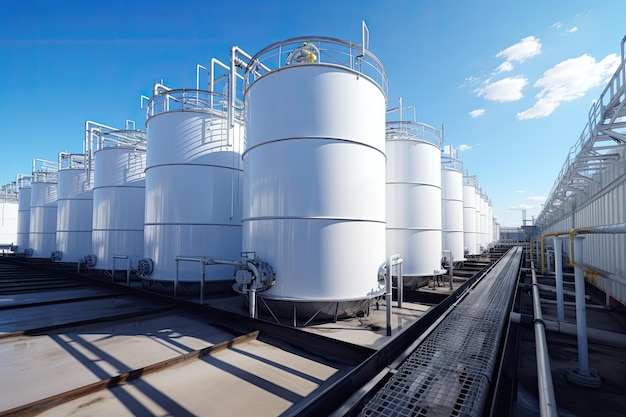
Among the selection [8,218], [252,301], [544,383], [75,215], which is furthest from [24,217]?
[544,383]

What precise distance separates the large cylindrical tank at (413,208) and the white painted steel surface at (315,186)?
3.72m

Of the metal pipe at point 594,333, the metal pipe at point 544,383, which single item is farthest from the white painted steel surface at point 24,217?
the metal pipe at point 544,383

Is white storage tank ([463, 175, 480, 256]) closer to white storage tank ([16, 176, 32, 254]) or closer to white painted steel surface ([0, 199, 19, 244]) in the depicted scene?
white storage tank ([16, 176, 32, 254])

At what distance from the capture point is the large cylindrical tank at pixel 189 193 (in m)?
9.02

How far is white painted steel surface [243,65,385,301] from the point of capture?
601cm

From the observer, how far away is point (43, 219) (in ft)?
63.3

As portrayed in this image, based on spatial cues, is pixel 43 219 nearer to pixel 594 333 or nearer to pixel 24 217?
pixel 24 217

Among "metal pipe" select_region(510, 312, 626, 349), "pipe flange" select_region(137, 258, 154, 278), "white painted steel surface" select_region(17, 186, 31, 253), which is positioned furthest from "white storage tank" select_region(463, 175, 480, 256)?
"white painted steel surface" select_region(17, 186, 31, 253)

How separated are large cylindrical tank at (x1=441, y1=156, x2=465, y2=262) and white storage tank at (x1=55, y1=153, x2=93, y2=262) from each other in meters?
17.7

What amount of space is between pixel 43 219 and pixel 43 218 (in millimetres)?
64

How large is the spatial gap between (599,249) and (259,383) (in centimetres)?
1264

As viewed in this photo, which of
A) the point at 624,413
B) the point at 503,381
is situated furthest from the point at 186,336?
the point at 624,413

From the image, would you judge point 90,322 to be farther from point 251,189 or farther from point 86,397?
point 251,189

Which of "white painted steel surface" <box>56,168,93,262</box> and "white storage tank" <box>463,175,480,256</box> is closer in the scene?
"white painted steel surface" <box>56,168,93,262</box>
